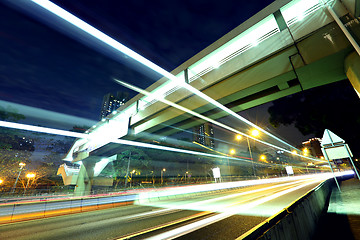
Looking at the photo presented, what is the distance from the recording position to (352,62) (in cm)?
526

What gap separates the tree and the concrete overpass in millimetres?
4509

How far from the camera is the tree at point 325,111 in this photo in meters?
10.4

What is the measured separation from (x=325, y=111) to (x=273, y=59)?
908 cm

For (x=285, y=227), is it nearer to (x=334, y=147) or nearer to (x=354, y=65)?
(x=354, y=65)

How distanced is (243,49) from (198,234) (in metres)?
7.78

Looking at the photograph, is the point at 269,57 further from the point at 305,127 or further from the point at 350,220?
the point at 305,127

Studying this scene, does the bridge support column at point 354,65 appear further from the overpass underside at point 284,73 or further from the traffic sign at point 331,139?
the traffic sign at point 331,139

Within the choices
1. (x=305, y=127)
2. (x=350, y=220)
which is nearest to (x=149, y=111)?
(x=350, y=220)

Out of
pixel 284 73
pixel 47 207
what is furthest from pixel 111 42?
pixel 47 207

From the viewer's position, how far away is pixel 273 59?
6.39 metres

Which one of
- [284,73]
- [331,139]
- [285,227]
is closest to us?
[285,227]

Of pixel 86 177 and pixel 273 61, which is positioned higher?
pixel 273 61

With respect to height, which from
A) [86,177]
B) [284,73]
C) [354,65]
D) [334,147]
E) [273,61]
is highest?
[273,61]

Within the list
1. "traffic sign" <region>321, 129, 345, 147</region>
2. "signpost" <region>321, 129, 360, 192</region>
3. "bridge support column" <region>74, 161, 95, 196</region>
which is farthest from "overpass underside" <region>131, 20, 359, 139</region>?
"bridge support column" <region>74, 161, 95, 196</region>
